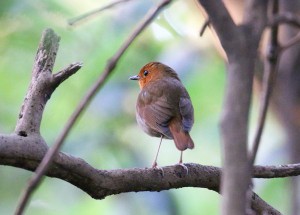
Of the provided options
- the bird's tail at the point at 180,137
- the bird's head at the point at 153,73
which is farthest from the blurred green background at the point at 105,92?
the bird's tail at the point at 180,137

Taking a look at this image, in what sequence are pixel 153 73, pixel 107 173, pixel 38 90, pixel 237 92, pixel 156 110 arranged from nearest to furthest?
pixel 237 92 → pixel 107 173 → pixel 38 90 → pixel 156 110 → pixel 153 73

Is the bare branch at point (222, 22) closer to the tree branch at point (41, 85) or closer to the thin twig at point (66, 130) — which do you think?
the thin twig at point (66, 130)

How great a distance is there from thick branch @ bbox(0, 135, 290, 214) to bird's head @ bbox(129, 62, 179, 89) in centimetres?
192

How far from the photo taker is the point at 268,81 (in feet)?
2.81

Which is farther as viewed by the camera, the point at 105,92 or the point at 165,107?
the point at 105,92

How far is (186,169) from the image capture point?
2133 millimetres

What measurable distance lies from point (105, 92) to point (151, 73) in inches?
15.7

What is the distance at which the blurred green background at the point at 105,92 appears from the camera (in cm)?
362

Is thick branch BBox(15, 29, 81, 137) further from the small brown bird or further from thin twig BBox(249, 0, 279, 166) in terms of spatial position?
the small brown bird

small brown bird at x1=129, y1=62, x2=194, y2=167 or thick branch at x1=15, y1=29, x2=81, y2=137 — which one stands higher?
small brown bird at x1=129, y1=62, x2=194, y2=167

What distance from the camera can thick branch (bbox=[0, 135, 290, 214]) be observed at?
153 cm

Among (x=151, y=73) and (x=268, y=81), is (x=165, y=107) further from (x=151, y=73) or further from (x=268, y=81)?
(x=268, y=81)

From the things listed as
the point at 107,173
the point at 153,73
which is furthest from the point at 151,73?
the point at 107,173

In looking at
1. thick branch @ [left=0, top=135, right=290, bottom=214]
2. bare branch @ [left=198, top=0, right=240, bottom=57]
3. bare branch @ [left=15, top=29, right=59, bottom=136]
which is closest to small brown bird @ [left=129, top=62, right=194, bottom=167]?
thick branch @ [left=0, top=135, right=290, bottom=214]
